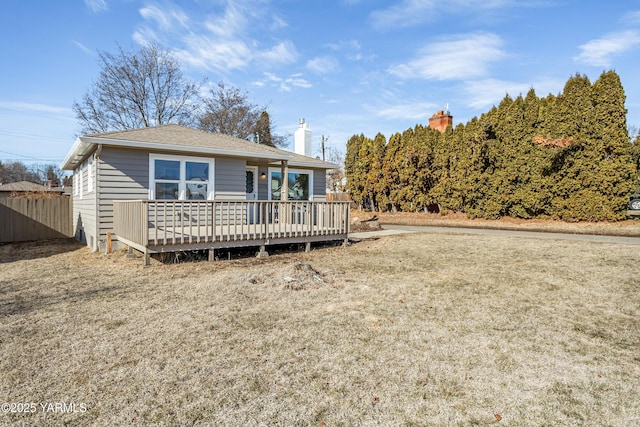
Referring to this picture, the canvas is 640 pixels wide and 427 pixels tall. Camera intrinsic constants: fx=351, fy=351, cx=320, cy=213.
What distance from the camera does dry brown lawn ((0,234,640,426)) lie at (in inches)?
91.1

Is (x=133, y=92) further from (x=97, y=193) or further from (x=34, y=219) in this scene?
(x=97, y=193)

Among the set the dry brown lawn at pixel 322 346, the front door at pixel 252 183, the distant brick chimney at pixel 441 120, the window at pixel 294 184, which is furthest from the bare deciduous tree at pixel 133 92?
the dry brown lawn at pixel 322 346

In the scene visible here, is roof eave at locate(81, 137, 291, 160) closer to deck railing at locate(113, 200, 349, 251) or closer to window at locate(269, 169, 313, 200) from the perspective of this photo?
deck railing at locate(113, 200, 349, 251)

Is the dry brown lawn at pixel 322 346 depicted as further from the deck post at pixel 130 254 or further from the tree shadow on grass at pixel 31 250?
the tree shadow on grass at pixel 31 250

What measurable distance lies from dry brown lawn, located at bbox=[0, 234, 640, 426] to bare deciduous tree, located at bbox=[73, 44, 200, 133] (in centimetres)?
1852

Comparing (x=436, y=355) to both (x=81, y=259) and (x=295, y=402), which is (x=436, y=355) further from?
(x=81, y=259)

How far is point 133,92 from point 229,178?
16030 millimetres

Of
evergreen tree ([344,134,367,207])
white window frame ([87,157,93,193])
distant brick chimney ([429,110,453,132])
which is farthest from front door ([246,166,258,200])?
distant brick chimney ([429,110,453,132])

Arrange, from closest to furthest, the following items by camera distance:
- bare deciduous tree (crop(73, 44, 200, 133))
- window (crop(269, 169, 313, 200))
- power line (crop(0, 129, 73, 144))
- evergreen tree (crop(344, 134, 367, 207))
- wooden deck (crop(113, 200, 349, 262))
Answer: wooden deck (crop(113, 200, 349, 262)) → window (crop(269, 169, 313, 200)) → bare deciduous tree (crop(73, 44, 200, 133)) → evergreen tree (crop(344, 134, 367, 207)) → power line (crop(0, 129, 73, 144))

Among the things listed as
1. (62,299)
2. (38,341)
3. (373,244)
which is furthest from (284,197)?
(38,341)

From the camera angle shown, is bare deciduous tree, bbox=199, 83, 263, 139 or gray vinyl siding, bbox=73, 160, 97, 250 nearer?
gray vinyl siding, bbox=73, 160, 97, 250

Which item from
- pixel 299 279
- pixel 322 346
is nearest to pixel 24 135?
pixel 299 279

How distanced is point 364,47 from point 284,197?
8717mm

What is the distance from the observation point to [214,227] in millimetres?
7285
